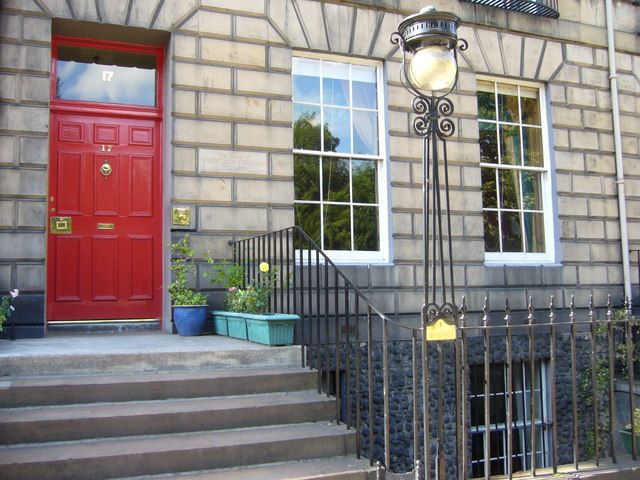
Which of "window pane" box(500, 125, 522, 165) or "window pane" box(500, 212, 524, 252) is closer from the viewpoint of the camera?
"window pane" box(500, 212, 524, 252)

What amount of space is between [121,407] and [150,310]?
263 centimetres

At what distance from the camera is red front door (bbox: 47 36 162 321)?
21.8 ft

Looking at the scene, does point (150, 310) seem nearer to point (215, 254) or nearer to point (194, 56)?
point (215, 254)

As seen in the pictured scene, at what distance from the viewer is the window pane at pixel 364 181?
7.64 meters

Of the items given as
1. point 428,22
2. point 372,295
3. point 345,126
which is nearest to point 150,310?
point 372,295

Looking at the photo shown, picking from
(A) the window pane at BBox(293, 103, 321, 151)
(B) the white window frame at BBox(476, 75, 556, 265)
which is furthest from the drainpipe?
(A) the window pane at BBox(293, 103, 321, 151)

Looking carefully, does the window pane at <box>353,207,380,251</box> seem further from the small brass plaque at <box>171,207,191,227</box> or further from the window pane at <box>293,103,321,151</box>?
the small brass plaque at <box>171,207,191,227</box>

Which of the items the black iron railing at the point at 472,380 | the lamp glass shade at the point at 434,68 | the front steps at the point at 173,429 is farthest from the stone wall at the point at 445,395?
the lamp glass shade at the point at 434,68

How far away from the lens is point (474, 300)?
7.82 m

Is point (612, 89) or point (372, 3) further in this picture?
point (612, 89)

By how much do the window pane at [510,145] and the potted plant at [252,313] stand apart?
13.4 feet

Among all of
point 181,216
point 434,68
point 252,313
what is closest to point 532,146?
point 181,216

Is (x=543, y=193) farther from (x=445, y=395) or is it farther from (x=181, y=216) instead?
(x=181, y=216)

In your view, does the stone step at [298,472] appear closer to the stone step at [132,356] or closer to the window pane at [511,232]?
the stone step at [132,356]
